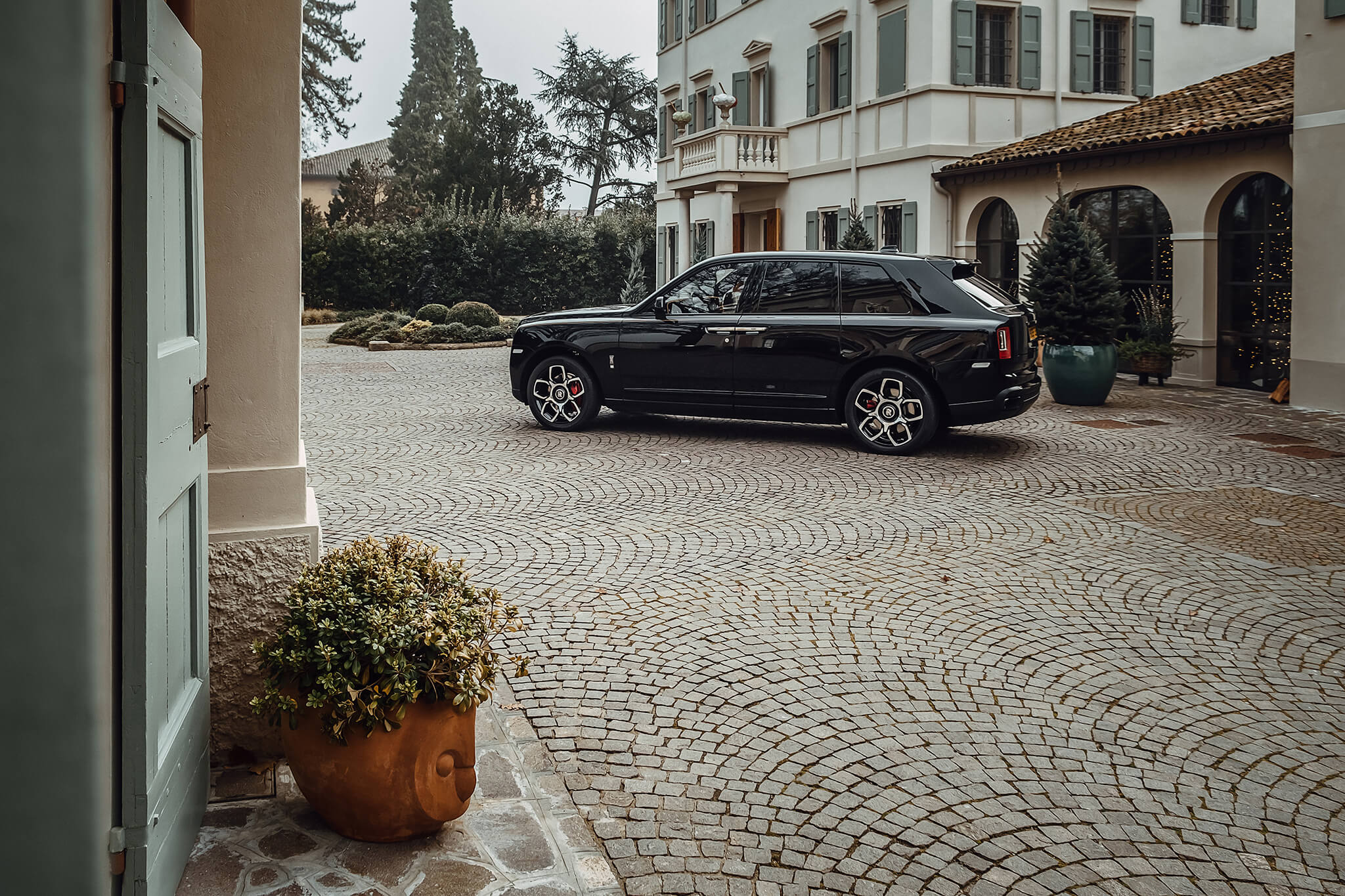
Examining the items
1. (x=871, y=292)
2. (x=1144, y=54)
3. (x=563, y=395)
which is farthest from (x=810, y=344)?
(x=1144, y=54)

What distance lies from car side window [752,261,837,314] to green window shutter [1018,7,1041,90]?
42.3 feet

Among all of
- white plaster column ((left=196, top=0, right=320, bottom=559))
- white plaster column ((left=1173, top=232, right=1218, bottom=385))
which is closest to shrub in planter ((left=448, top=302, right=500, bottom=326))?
white plaster column ((left=1173, top=232, right=1218, bottom=385))

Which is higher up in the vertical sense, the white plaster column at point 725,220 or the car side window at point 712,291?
the white plaster column at point 725,220

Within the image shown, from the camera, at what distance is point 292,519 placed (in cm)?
406

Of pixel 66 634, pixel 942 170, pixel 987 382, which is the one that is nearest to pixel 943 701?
pixel 66 634

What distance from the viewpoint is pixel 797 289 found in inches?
441

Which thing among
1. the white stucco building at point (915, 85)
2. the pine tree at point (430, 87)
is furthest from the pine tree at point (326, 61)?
the white stucco building at point (915, 85)

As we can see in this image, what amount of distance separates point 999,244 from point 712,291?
450 inches

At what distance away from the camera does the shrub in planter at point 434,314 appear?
3073 centimetres

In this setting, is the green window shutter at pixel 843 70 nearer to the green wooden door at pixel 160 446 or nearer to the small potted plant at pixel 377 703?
the green wooden door at pixel 160 446

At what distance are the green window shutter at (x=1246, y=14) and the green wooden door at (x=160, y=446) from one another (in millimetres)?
24686

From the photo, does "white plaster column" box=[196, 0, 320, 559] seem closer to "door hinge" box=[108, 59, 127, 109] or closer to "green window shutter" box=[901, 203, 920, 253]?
"door hinge" box=[108, 59, 127, 109]

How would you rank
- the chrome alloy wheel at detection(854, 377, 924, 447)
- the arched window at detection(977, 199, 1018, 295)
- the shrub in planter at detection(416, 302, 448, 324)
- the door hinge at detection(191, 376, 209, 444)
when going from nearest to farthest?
the door hinge at detection(191, 376, 209, 444) → the chrome alloy wheel at detection(854, 377, 924, 447) → the arched window at detection(977, 199, 1018, 295) → the shrub in planter at detection(416, 302, 448, 324)

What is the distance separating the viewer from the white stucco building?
2184 centimetres
